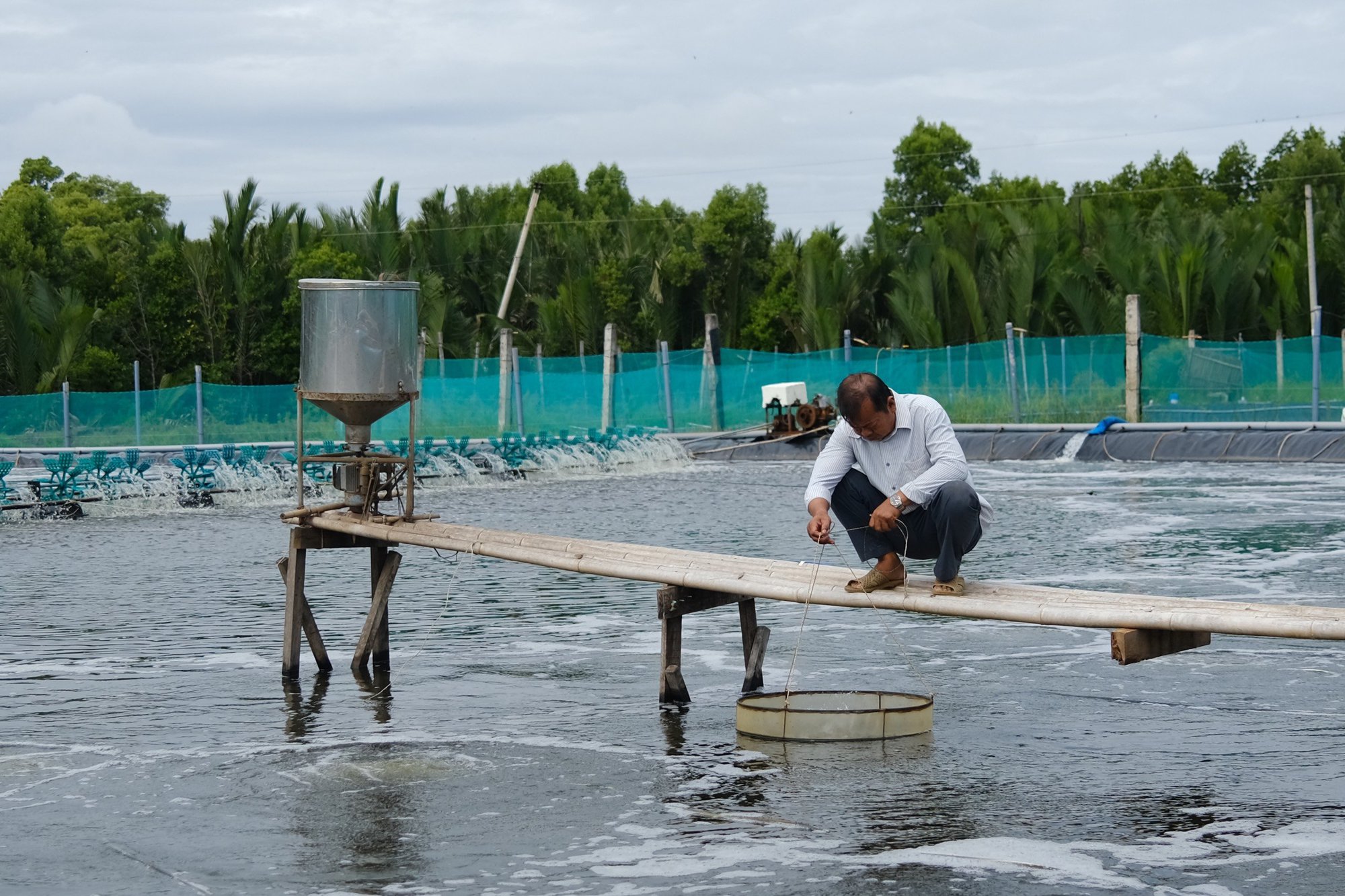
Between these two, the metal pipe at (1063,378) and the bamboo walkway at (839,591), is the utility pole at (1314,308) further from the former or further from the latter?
the bamboo walkway at (839,591)

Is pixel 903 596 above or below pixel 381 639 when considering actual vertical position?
above

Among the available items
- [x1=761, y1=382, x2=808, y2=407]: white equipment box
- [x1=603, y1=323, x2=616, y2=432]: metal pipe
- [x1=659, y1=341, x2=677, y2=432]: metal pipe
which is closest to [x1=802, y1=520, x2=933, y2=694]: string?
[x1=761, y1=382, x2=808, y2=407]: white equipment box

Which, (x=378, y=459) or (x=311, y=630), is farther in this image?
(x=311, y=630)

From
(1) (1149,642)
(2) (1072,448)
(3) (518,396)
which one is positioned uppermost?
(3) (518,396)

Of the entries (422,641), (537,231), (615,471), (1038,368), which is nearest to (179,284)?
(537,231)

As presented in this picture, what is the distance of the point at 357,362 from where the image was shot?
33.5 feet

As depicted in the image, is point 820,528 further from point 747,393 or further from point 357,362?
point 747,393

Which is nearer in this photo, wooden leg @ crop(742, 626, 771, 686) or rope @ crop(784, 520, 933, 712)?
rope @ crop(784, 520, 933, 712)

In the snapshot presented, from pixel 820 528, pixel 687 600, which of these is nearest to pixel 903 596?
pixel 820 528

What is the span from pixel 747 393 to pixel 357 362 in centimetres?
2550

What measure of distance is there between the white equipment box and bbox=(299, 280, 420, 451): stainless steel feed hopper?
22427mm

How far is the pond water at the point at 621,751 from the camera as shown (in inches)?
245

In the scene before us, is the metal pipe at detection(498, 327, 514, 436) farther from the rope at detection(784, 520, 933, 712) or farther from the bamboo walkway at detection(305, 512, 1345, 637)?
the bamboo walkway at detection(305, 512, 1345, 637)

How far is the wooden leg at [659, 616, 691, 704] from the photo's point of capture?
8.97 m
